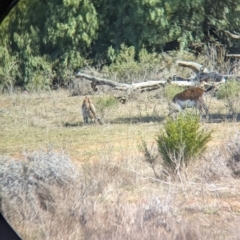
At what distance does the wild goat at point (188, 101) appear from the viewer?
5.50 m

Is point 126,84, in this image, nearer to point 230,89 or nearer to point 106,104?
point 106,104

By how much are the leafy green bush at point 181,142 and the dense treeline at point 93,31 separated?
640 mm

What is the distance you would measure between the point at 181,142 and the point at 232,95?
0.60 metres

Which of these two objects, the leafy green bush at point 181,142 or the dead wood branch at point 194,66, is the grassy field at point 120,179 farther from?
the dead wood branch at point 194,66

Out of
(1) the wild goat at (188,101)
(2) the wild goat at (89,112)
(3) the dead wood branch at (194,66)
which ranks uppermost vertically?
(3) the dead wood branch at (194,66)

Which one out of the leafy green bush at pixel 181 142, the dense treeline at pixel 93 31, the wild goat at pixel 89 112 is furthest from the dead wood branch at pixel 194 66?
the wild goat at pixel 89 112

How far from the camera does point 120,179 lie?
17.6 feet

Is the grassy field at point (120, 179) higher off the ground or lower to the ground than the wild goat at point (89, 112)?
lower

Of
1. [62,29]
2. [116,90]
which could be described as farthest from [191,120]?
[62,29]

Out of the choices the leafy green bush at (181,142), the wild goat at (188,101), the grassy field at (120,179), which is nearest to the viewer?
Result: the grassy field at (120,179)

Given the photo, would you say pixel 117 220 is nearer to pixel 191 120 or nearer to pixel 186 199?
pixel 186 199

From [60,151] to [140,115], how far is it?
2.30ft

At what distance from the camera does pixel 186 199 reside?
521 cm

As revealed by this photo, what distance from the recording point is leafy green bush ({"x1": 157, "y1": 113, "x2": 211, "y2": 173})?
5.32 metres
